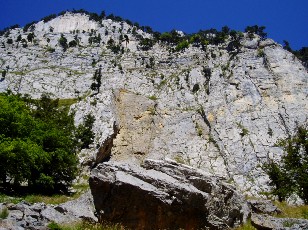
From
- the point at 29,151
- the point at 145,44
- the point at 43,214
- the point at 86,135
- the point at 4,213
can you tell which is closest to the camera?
the point at 4,213

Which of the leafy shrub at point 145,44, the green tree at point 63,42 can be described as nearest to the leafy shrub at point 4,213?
the leafy shrub at point 145,44

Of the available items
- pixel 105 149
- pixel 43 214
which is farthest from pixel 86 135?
pixel 43 214

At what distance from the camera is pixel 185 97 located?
106 metres

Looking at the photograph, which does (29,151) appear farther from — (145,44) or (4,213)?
(145,44)

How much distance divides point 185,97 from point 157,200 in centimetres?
9095

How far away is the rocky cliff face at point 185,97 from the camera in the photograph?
82.6m

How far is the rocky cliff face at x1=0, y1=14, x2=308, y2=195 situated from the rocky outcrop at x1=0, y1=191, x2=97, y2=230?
51.7 metres

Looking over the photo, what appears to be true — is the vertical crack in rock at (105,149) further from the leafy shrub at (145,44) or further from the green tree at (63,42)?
the green tree at (63,42)

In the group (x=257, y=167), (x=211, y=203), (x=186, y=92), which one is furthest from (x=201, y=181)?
(x=186, y=92)

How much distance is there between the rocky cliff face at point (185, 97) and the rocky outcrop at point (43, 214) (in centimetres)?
5170

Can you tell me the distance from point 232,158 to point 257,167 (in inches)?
255

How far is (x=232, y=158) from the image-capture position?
85.3m

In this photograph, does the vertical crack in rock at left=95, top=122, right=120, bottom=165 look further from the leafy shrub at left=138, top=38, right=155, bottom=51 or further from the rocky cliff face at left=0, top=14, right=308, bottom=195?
the leafy shrub at left=138, top=38, right=155, bottom=51

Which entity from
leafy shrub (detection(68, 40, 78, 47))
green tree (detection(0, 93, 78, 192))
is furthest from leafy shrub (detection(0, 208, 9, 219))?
leafy shrub (detection(68, 40, 78, 47))
